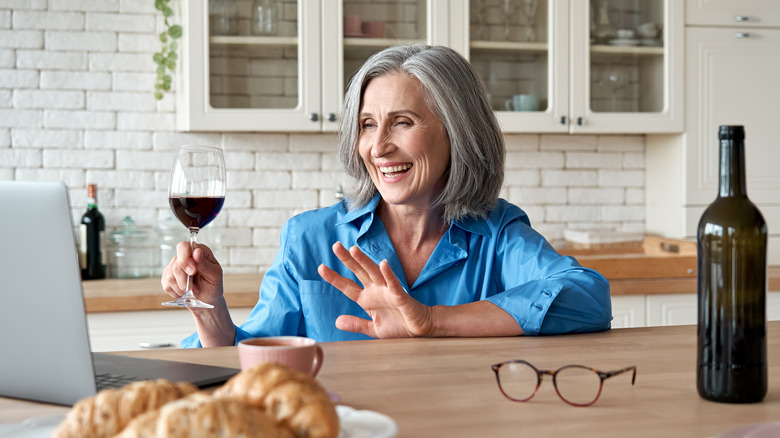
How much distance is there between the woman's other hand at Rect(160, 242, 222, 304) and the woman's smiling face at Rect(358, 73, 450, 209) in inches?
18.9

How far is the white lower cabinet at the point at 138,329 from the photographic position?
111 inches

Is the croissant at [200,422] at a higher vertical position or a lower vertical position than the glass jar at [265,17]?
lower

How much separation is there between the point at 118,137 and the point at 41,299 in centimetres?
261

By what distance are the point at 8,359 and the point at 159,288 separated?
1.97m

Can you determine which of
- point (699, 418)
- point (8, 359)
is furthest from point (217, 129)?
point (699, 418)

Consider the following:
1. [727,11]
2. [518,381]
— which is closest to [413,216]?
[518,381]

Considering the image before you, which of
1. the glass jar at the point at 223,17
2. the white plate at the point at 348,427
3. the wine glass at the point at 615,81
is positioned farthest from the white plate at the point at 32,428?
the wine glass at the point at 615,81

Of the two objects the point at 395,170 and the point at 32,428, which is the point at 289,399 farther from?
the point at 395,170

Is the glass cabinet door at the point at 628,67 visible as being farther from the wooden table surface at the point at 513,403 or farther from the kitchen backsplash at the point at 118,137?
the wooden table surface at the point at 513,403

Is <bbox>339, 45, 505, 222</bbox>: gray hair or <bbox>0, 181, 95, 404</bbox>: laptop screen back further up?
<bbox>339, 45, 505, 222</bbox>: gray hair

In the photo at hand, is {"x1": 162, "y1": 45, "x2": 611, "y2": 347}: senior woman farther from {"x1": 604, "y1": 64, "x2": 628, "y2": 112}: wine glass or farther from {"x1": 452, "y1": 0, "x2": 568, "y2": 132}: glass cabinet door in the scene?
{"x1": 604, "y1": 64, "x2": 628, "y2": 112}: wine glass

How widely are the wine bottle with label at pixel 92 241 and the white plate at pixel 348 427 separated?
2372 mm

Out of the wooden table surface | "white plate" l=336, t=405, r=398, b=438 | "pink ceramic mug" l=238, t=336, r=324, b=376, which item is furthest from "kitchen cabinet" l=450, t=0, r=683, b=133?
"white plate" l=336, t=405, r=398, b=438

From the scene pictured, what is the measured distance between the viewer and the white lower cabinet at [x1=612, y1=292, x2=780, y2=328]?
10.4ft
